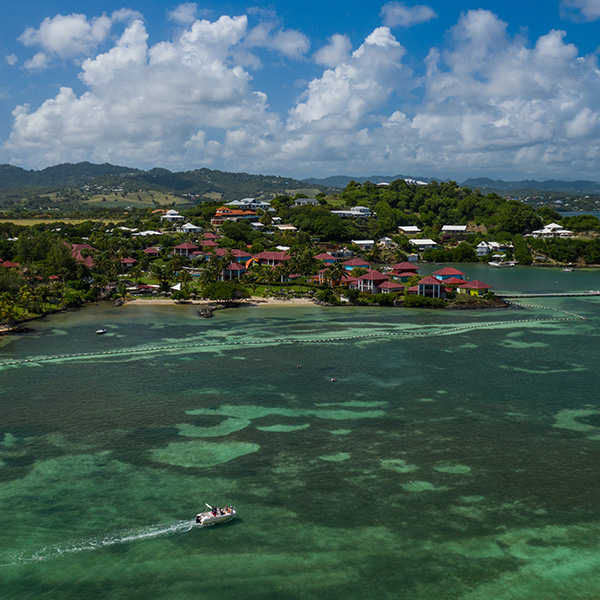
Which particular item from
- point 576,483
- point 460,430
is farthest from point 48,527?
point 576,483

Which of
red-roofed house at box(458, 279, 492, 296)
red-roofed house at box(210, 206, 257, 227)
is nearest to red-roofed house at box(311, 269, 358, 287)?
red-roofed house at box(458, 279, 492, 296)

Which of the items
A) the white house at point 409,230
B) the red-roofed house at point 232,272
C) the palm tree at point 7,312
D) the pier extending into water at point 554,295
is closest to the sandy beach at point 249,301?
the red-roofed house at point 232,272

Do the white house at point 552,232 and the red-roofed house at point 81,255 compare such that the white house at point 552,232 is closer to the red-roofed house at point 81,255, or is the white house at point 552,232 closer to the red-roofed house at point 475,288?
the red-roofed house at point 475,288

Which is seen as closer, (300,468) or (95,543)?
(95,543)

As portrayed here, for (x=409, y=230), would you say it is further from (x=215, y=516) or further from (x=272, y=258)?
(x=215, y=516)

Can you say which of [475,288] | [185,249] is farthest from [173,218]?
[475,288]
